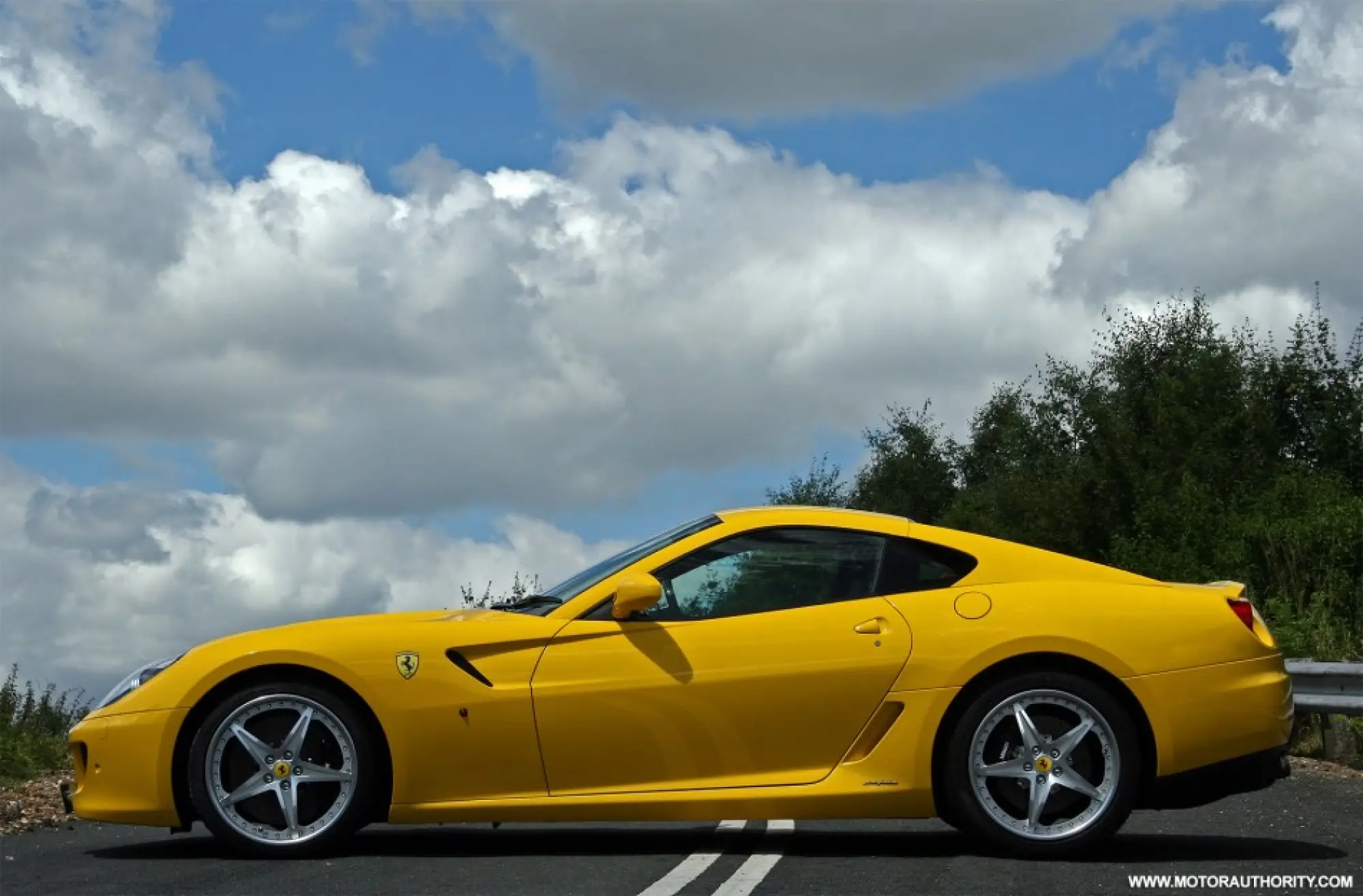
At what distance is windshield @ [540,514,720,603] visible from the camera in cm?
730

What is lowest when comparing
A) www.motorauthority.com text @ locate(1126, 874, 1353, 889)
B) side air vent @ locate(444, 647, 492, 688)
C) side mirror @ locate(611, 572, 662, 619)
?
www.motorauthority.com text @ locate(1126, 874, 1353, 889)

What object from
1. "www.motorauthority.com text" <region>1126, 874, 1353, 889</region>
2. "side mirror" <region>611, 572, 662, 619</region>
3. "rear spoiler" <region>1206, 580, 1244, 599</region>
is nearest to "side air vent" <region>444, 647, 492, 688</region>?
"side mirror" <region>611, 572, 662, 619</region>

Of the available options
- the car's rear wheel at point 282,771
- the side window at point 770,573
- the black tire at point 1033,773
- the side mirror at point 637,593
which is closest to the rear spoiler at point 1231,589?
the black tire at point 1033,773

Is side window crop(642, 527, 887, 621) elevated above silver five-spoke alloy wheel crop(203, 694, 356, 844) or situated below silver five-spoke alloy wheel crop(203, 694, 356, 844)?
above

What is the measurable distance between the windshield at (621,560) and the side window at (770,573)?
0.18 meters

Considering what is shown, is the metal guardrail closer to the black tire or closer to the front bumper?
the black tire

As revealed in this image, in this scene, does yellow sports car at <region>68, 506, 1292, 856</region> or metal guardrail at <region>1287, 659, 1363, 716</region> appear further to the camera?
metal guardrail at <region>1287, 659, 1363, 716</region>

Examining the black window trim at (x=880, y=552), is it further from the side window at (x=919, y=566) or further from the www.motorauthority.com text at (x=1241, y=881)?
the www.motorauthority.com text at (x=1241, y=881)

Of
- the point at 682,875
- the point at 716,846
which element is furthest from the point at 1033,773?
the point at 682,875

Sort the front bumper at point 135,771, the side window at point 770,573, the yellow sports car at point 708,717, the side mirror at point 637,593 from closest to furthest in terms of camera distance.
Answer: the side mirror at point 637,593 → the yellow sports car at point 708,717 → the front bumper at point 135,771 → the side window at point 770,573

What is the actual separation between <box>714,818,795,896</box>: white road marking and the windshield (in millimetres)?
1313

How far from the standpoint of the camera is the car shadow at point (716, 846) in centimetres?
713

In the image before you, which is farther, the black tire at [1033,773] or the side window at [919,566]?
the side window at [919,566]

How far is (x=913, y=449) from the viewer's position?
84.7 metres
